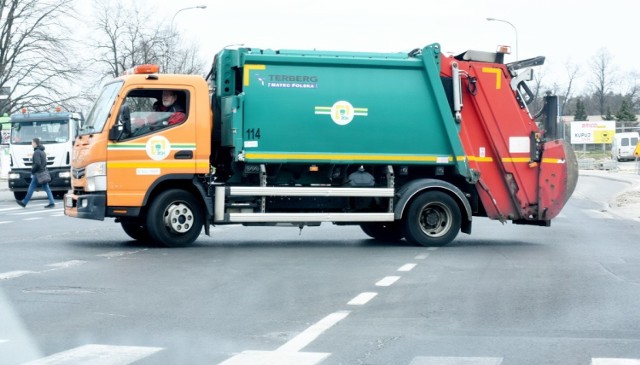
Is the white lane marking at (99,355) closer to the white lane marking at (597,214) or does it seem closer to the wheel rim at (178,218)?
the wheel rim at (178,218)

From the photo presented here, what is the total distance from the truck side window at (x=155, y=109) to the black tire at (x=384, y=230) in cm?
393

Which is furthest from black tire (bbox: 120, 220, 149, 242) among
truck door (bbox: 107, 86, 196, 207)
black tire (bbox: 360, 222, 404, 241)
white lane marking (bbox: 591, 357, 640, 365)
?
white lane marking (bbox: 591, 357, 640, 365)

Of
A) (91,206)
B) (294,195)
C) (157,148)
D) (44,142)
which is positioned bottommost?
(91,206)

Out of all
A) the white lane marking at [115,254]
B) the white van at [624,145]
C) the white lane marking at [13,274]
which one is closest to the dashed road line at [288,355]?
the white lane marking at [13,274]

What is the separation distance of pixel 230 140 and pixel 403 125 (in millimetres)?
2742

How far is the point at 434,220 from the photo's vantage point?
16.8 m

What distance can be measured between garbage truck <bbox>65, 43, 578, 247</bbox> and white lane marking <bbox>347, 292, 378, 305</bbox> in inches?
214

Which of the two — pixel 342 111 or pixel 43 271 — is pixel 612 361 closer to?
pixel 43 271

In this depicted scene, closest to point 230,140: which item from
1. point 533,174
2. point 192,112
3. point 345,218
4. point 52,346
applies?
point 192,112

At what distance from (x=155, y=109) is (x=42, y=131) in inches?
735

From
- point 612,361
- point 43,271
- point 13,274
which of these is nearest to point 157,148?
point 43,271

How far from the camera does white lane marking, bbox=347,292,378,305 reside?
10227 millimetres

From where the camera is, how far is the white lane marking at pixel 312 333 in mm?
7772

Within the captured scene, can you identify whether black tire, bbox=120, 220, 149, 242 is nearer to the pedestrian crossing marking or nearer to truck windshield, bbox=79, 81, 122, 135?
truck windshield, bbox=79, 81, 122, 135
